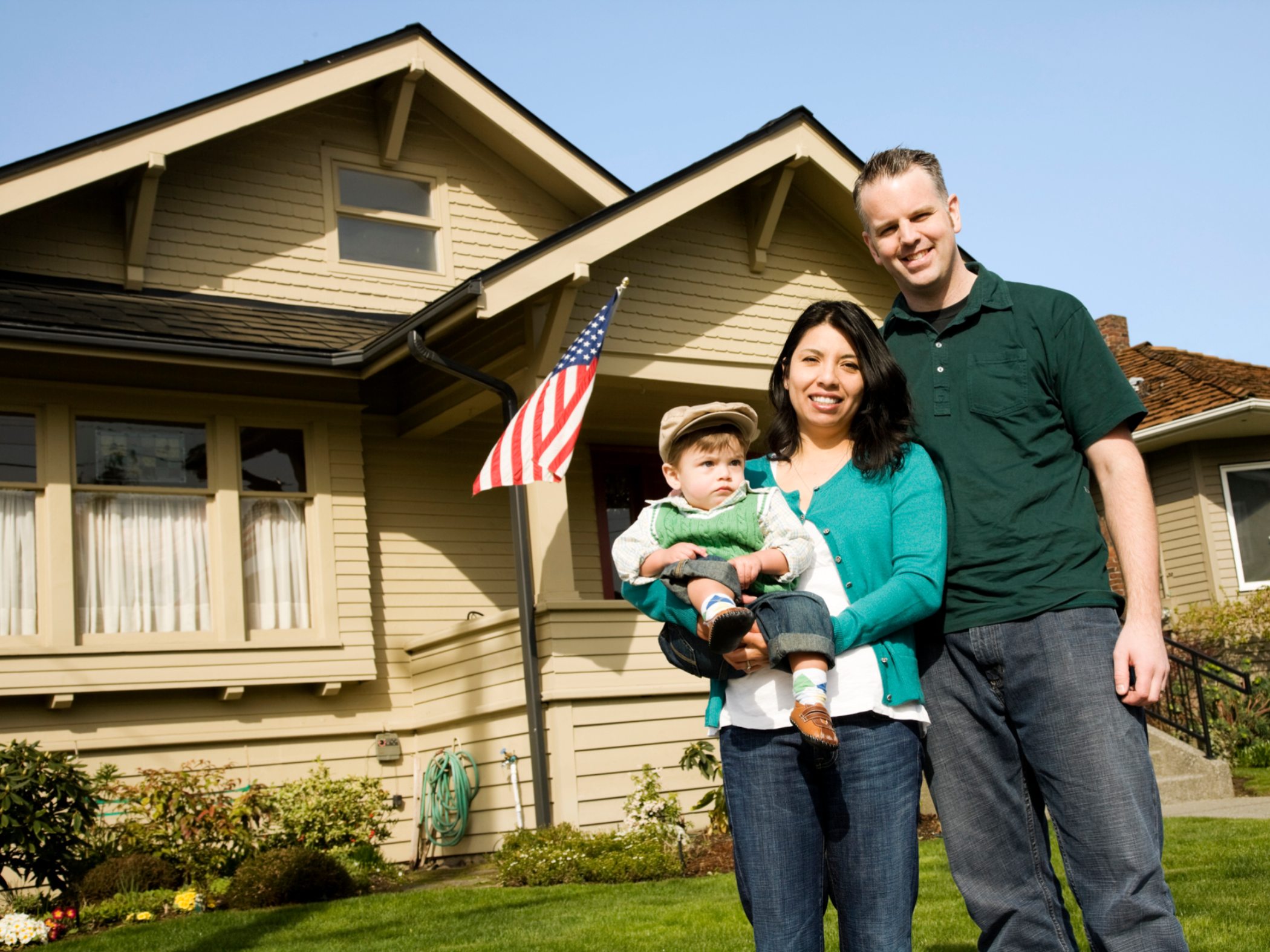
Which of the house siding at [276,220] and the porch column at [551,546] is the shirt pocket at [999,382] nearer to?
the porch column at [551,546]

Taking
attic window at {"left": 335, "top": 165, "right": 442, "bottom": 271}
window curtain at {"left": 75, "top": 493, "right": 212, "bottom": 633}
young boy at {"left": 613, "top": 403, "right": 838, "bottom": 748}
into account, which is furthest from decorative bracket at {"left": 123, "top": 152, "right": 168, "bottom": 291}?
young boy at {"left": 613, "top": 403, "right": 838, "bottom": 748}

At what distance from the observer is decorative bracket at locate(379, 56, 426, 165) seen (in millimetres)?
11742

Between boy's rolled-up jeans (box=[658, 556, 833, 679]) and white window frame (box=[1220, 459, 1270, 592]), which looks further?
white window frame (box=[1220, 459, 1270, 592])

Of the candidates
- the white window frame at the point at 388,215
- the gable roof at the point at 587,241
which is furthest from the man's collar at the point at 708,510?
the white window frame at the point at 388,215

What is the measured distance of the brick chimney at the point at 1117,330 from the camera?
1997 cm

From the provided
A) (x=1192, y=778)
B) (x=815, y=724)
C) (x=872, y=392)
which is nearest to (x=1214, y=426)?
(x=1192, y=778)

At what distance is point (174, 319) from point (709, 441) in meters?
7.84

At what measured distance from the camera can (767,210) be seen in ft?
37.7

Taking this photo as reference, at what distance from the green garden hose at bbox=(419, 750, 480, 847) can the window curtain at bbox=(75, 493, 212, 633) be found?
220 cm

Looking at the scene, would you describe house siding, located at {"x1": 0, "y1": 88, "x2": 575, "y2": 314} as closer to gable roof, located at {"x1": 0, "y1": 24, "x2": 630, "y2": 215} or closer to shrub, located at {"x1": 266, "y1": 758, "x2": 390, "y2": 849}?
gable roof, located at {"x1": 0, "y1": 24, "x2": 630, "y2": 215}

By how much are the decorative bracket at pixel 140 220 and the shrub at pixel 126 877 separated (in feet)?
15.8

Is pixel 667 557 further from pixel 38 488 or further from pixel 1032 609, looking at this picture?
pixel 38 488

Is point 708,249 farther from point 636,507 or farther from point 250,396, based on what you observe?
point 250,396

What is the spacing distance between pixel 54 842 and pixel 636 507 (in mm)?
6524
